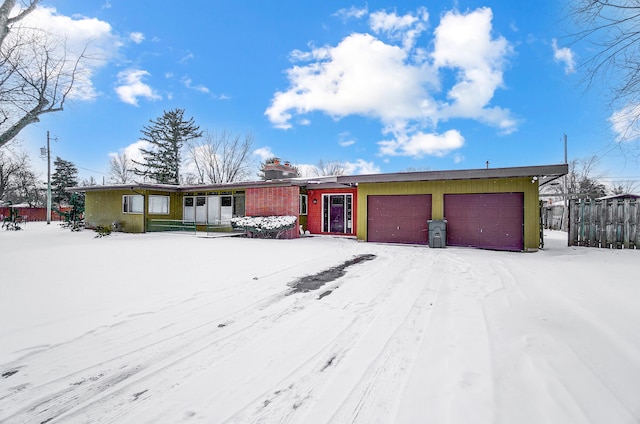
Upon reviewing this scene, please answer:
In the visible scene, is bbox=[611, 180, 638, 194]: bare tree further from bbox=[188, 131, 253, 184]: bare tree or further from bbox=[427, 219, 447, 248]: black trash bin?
bbox=[188, 131, 253, 184]: bare tree

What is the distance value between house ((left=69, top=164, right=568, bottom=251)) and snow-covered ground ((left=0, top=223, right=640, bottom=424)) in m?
4.90

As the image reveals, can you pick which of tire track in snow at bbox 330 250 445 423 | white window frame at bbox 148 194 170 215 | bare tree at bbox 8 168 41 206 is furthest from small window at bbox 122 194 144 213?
bare tree at bbox 8 168 41 206

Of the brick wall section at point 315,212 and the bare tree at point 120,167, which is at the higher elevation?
the bare tree at point 120,167

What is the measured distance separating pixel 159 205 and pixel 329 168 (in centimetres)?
2390

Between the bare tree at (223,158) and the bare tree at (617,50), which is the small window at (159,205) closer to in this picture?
the bare tree at (223,158)

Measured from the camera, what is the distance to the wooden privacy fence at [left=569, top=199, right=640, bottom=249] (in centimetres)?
891

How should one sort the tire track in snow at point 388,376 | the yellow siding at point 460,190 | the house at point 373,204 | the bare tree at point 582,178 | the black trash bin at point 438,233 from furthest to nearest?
the bare tree at point 582,178 → the black trash bin at point 438,233 → the house at point 373,204 → the yellow siding at point 460,190 → the tire track in snow at point 388,376

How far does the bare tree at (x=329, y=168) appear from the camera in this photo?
36.8 metres

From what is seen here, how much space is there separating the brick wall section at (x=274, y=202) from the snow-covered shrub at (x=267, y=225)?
0.44 m

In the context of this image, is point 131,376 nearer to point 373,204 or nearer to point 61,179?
point 373,204

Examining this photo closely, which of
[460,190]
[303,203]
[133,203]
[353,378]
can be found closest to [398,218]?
[460,190]

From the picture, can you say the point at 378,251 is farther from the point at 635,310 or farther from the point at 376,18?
the point at 376,18

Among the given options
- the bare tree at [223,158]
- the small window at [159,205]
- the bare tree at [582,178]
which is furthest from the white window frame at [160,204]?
the bare tree at [582,178]

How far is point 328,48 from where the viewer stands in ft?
48.2
